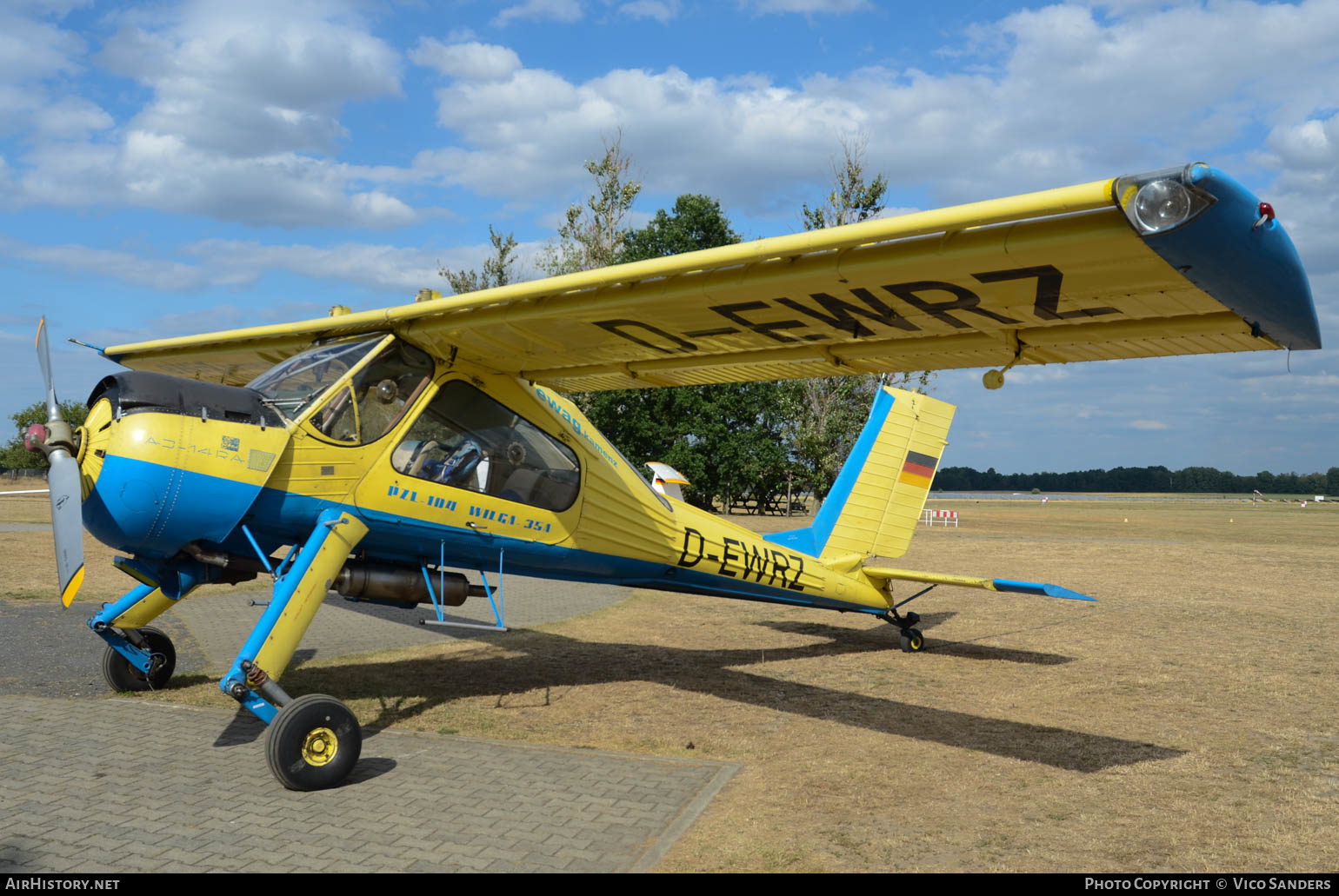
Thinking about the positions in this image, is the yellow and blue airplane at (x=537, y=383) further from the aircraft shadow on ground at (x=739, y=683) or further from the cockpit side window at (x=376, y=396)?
the aircraft shadow on ground at (x=739, y=683)

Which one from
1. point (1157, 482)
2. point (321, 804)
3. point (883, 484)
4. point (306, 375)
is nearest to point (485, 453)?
point (306, 375)

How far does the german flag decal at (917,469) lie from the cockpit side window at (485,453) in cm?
464

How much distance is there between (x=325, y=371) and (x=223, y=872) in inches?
143

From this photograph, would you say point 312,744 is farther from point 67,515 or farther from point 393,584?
point 67,515

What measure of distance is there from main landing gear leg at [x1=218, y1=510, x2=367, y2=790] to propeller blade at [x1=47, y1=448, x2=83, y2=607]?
43.1 inches

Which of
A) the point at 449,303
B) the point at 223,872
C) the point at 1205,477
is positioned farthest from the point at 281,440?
the point at 1205,477

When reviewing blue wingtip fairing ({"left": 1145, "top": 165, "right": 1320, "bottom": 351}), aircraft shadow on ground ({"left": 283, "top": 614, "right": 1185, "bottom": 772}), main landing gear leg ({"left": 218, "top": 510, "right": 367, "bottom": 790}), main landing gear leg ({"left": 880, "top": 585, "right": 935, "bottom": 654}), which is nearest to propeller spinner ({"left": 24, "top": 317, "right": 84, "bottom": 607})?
main landing gear leg ({"left": 218, "top": 510, "right": 367, "bottom": 790})

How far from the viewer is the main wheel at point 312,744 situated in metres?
5.02

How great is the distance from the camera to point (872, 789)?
5.30 m

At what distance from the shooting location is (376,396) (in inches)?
257

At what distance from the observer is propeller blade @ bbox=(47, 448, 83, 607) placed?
5.07 meters

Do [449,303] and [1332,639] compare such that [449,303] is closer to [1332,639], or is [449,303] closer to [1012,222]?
[1012,222]

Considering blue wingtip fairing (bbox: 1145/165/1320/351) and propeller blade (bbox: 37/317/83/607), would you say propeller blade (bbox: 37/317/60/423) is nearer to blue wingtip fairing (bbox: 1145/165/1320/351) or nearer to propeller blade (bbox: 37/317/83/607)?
propeller blade (bbox: 37/317/83/607)

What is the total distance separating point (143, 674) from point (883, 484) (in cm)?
791
